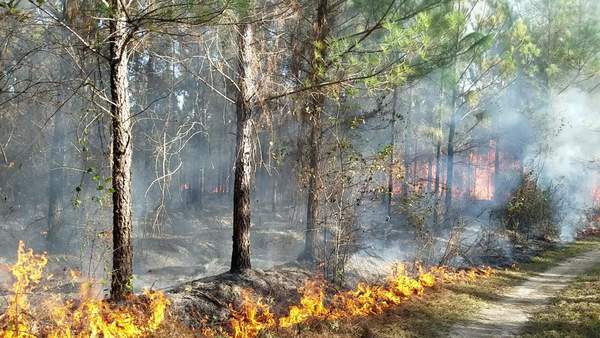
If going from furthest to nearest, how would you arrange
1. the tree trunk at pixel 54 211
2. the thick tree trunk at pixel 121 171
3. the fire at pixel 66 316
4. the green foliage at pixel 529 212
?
the green foliage at pixel 529 212
the tree trunk at pixel 54 211
the thick tree trunk at pixel 121 171
the fire at pixel 66 316

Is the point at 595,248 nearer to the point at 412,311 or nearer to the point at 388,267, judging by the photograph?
the point at 388,267

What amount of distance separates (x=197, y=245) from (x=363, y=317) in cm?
1465

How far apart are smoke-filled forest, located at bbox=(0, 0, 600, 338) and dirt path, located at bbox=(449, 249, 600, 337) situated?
0.06 meters

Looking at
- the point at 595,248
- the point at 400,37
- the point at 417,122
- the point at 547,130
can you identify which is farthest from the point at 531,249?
the point at 417,122

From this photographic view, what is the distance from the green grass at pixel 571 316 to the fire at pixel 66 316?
6171 millimetres

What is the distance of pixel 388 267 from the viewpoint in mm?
13531

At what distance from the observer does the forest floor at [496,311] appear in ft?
25.6

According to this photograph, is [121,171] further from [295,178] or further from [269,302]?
[295,178]

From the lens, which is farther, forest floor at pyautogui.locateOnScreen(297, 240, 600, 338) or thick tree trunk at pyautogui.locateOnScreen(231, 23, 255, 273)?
thick tree trunk at pyautogui.locateOnScreen(231, 23, 255, 273)

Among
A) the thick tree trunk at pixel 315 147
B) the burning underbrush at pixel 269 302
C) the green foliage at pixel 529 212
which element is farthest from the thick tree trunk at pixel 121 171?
the green foliage at pixel 529 212

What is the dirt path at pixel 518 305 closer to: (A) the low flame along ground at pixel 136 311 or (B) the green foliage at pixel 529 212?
(A) the low flame along ground at pixel 136 311

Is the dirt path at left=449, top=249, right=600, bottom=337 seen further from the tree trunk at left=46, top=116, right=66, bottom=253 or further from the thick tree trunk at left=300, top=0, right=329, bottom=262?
the tree trunk at left=46, top=116, right=66, bottom=253

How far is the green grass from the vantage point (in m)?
7.73

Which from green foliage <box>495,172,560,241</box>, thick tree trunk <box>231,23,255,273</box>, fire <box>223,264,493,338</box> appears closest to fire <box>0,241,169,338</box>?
fire <box>223,264,493,338</box>
